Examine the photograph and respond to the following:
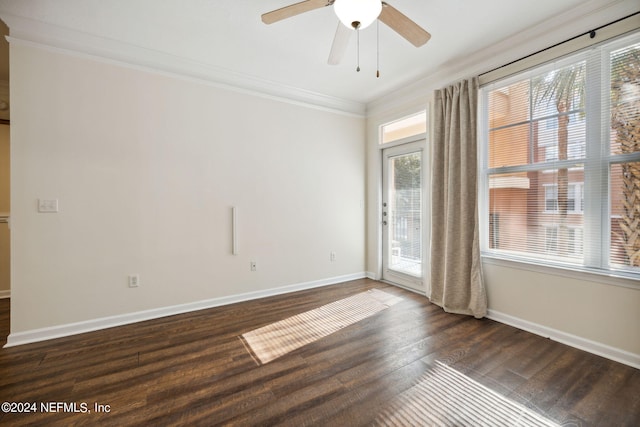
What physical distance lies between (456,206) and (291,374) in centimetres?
252

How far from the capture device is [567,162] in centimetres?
253

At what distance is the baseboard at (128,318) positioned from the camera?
256 centimetres

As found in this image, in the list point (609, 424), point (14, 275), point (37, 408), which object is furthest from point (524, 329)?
point (14, 275)

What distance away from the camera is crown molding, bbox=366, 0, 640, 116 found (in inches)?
88.6

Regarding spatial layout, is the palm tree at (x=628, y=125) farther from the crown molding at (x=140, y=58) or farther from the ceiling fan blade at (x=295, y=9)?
the crown molding at (x=140, y=58)

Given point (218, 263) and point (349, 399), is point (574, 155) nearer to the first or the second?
point (349, 399)

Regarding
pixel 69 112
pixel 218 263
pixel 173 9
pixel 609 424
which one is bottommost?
pixel 609 424

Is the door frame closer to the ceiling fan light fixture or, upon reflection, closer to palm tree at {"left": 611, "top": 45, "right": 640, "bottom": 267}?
palm tree at {"left": 611, "top": 45, "right": 640, "bottom": 267}

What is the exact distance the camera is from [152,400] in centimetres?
179

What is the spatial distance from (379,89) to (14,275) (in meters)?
4.61

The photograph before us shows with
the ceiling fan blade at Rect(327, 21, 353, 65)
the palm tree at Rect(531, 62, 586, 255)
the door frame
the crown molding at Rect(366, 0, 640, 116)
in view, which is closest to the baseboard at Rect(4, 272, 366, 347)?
the door frame

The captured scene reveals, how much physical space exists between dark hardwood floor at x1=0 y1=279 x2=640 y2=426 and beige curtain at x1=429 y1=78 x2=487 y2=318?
38 centimetres

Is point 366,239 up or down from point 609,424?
up

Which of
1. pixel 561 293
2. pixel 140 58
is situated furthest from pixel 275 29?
pixel 561 293
